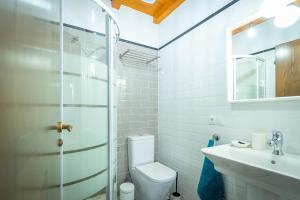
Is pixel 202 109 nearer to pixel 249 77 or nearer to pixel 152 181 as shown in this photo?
pixel 249 77

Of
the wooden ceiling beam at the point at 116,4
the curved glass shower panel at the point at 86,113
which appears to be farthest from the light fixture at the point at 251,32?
the wooden ceiling beam at the point at 116,4

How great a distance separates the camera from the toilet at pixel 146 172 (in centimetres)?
164

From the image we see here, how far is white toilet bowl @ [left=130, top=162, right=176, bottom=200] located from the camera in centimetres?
163

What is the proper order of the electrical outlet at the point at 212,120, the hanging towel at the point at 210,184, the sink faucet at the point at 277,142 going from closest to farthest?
the sink faucet at the point at 277,142, the hanging towel at the point at 210,184, the electrical outlet at the point at 212,120

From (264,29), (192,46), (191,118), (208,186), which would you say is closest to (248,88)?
(264,29)

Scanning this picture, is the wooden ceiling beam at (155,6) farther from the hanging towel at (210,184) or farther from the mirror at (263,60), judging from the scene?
the hanging towel at (210,184)

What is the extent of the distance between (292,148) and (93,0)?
184cm

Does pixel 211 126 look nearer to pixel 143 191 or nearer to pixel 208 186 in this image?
pixel 208 186

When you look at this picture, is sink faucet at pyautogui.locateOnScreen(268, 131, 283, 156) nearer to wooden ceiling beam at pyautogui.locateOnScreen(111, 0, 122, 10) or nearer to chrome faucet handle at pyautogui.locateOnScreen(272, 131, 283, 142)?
chrome faucet handle at pyautogui.locateOnScreen(272, 131, 283, 142)

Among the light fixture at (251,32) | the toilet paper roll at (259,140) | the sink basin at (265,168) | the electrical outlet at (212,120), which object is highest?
the light fixture at (251,32)

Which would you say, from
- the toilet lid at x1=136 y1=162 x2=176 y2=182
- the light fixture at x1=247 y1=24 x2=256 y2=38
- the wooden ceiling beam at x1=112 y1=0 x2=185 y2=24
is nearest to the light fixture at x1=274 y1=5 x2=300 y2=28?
the light fixture at x1=247 y1=24 x2=256 y2=38

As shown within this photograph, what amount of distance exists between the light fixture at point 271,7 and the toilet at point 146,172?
5.55 ft

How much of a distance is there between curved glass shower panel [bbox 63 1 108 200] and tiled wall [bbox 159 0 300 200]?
0.97 meters

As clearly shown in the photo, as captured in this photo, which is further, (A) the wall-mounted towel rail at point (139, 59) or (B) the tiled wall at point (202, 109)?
(A) the wall-mounted towel rail at point (139, 59)
